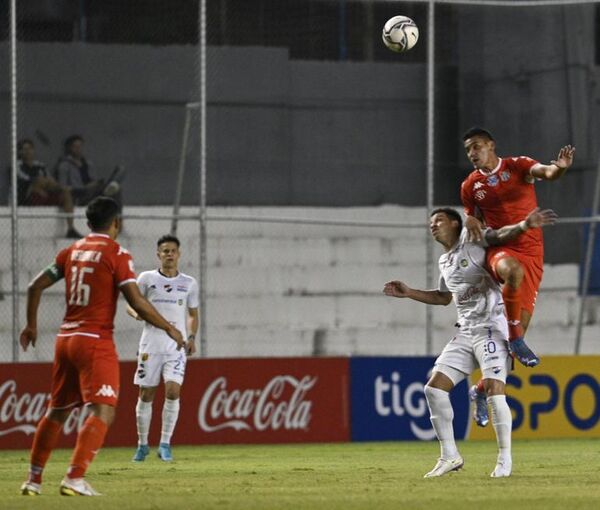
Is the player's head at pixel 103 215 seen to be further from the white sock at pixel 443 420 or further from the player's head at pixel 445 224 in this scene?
the white sock at pixel 443 420

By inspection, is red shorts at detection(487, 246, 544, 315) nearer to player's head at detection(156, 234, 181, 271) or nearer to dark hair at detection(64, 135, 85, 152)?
player's head at detection(156, 234, 181, 271)

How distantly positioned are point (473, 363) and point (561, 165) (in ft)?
5.75

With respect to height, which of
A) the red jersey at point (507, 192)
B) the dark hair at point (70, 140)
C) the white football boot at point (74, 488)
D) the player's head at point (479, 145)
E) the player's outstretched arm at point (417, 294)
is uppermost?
the dark hair at point (70, 140)

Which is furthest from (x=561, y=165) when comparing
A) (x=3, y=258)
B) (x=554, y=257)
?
(x=554, y=257)

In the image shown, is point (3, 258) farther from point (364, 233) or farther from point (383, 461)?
point (383, 461)

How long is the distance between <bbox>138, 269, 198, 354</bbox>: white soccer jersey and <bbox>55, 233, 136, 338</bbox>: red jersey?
560 centimetres

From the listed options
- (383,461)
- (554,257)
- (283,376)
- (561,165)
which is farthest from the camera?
(554,257)

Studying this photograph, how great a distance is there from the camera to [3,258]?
20141 mm

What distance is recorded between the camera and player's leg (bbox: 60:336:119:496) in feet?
32.6

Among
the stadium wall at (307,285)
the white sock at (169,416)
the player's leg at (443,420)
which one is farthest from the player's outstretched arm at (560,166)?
the stadium wall at (307,285)

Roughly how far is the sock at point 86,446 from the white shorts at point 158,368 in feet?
Answer: 18.6

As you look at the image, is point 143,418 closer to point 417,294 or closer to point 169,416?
point 169,416

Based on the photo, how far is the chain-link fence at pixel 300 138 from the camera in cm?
2159

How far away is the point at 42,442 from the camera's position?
10.1 m
